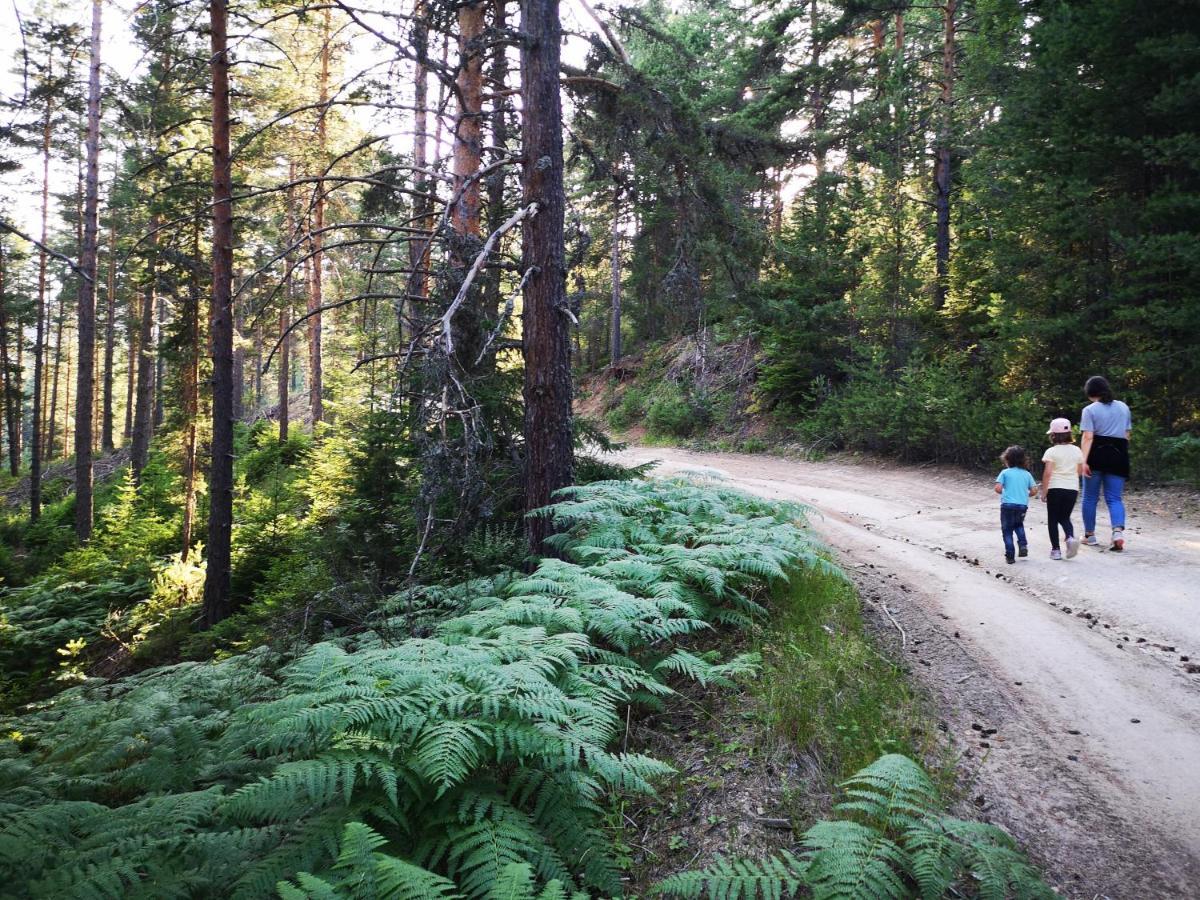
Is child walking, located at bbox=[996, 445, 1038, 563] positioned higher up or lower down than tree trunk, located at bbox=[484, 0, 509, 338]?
lower down

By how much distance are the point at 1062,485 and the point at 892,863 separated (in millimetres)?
6559

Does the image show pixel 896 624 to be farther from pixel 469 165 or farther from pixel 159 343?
pixel 159 343

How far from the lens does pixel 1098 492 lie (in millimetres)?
8234

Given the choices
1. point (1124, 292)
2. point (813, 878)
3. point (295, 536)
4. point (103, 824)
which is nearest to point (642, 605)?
point (813, 878)

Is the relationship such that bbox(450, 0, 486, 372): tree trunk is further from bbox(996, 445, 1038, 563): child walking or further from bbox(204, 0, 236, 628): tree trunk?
bbox(996, 445, 1038, 563): child walking

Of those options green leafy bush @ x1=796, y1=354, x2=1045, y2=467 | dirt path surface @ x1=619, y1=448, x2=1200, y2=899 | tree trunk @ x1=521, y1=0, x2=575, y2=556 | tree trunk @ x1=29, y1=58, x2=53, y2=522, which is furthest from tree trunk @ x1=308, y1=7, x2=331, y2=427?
dirt path surface @ x1=619, y1=448, x2=1200, y2=899

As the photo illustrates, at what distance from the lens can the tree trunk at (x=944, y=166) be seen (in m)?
16.8

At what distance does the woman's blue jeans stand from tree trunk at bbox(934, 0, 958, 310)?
975 cm

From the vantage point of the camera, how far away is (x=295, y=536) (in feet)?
42.0

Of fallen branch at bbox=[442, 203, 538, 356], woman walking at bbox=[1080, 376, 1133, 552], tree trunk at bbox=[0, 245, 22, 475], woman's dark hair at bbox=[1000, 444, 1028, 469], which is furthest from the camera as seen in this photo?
tree trunk at bbox=[0, 245, 22, 475]

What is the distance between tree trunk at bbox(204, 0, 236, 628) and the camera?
418 inches

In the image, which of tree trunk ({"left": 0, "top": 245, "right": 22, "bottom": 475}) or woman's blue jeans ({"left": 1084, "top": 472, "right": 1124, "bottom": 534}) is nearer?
woman's blue jeans ({"left": 1084, "top": 472, "right": 1124, "bottom": 534})

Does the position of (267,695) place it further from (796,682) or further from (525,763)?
(796,682)

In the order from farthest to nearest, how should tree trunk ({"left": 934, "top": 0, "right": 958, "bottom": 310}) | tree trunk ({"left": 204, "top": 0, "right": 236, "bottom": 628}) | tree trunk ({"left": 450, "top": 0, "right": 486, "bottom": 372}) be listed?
tree trunk ({"left": 934, "top": 0, "right": 958, "bottom": 310}) < tree trunk ({"left": 204, "top": 0, "right": 236, "bottom": 628}) < tree trunk ({"left": 450, "top": 0, "right": 486, "bottom": 372})
